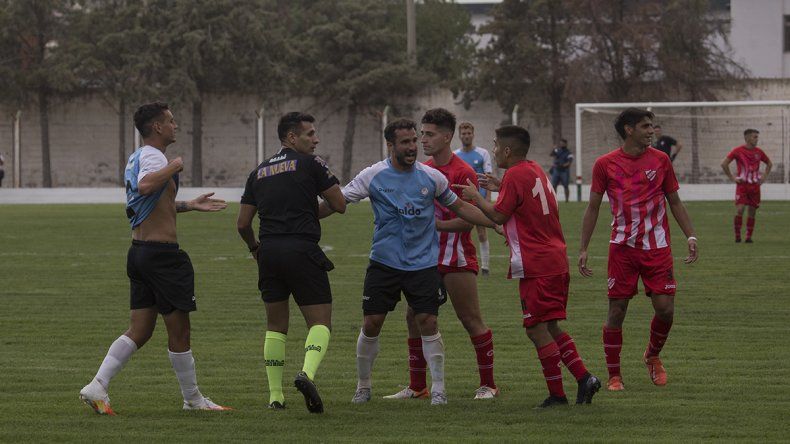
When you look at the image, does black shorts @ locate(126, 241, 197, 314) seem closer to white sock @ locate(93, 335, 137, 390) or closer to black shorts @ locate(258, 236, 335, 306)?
white sock @ locate(93, 335, 137, 390)

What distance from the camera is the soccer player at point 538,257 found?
8117 millimetres

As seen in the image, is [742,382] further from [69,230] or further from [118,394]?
[69,230]

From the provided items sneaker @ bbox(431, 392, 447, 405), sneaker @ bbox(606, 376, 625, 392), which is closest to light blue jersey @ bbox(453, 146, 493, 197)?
sneaker @ bbox(606, 376, 625, 392)

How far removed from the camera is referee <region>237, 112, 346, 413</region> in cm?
797

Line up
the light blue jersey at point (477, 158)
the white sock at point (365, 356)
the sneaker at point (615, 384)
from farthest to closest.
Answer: the light blue jersey at point (477, 158) < the sneaker at point (615, 384) < the white sock at point (365, 356)

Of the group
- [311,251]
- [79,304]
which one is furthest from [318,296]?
[79,304]

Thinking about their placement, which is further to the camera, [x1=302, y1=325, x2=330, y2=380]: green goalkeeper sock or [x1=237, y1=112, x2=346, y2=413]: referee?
[x1=237, y1=112, x2=346, y2=413]: referee

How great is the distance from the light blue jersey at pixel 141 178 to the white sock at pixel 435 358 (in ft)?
6.36

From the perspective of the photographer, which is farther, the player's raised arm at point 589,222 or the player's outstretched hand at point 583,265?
the player's raised arm at point 589,222

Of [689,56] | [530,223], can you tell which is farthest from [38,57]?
[530,223]

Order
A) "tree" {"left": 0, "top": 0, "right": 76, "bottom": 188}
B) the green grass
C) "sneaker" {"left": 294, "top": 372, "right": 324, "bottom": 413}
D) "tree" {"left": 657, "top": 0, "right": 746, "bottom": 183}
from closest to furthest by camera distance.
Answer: the green grass → "sneaker" {"left": 294, "top": 372, "right": 324, "bottom": 413} → "tree" {"left": 657, "top": 0, "right": 746, "bottom": 183} → "tree" {"left": 0, "top": 0, "right": 76, "bottom": 188}

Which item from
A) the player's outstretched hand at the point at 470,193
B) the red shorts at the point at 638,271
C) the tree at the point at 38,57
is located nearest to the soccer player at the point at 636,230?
the red shorts at the point at 638,271

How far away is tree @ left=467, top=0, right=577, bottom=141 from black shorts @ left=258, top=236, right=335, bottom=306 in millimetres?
38817

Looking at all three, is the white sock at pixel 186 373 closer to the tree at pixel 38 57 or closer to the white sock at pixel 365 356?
the white sock at pixel 365 356
